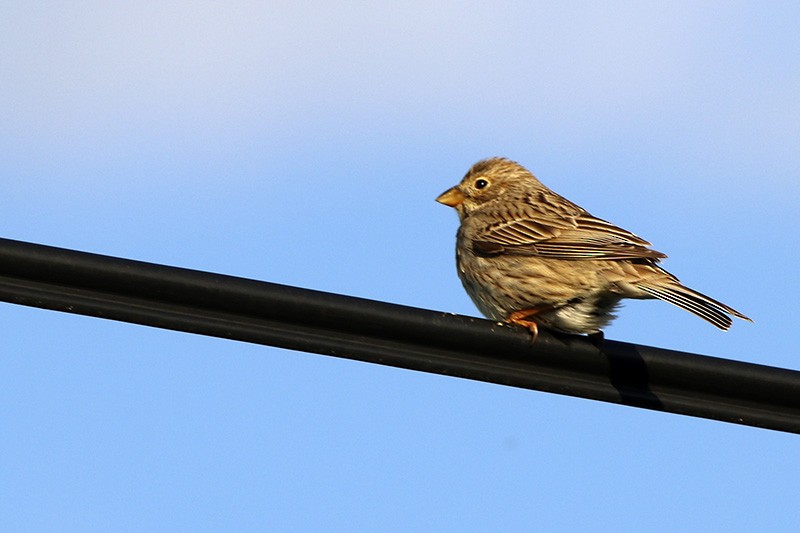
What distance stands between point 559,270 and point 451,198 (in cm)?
238

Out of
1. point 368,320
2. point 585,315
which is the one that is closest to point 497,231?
point 585,315

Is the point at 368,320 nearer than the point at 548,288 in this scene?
Yes

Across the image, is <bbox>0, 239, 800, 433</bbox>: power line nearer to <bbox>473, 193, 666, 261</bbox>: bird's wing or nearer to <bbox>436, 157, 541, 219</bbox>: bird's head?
<bbox>473, 193, 666, 261</bbox>: bird's wing

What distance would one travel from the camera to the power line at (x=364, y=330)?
18.5 ft

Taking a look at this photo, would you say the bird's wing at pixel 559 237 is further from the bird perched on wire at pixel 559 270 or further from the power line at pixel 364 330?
the power line at pixel 364 330

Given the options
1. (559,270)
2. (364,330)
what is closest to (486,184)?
(559,270)

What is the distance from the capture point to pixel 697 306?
330 inches

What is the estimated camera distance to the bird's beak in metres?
11.7

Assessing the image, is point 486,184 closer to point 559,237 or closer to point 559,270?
point 559,237

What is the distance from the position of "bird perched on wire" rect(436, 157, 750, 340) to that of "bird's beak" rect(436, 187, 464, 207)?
73 cm

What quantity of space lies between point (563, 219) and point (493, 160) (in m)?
2.04

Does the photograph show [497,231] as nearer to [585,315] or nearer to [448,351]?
[585,315]

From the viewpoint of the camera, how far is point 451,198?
11734 mm

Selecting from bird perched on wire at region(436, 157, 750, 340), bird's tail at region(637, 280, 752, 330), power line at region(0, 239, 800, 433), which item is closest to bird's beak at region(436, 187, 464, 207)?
bird perched on wire at region(436, 157, 750, 340)
